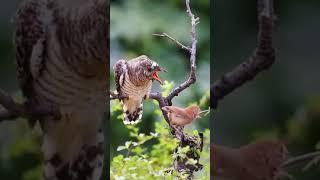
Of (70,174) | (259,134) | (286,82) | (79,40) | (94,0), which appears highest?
(94,0)

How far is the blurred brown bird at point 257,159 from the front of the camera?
216 centimetres

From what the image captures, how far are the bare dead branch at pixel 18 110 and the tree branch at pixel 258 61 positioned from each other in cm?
65

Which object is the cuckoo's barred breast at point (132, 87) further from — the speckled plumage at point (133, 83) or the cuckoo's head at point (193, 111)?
the cuckoo's head at point (193, 111)

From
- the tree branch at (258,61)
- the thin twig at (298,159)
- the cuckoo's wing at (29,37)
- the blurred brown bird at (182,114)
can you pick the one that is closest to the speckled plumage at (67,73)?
the cuckoo's wing at (29,37)

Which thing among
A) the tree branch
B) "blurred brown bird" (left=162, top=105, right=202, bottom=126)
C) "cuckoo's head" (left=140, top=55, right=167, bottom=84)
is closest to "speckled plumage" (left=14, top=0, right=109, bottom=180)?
"cuckoo's head" (left=140, top=55, right=167, bottom=84)

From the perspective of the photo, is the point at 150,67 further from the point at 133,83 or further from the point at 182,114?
the point at 182,114

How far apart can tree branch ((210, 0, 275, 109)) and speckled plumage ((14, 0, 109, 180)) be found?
0.47m

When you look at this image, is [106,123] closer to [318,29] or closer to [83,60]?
[83,60]

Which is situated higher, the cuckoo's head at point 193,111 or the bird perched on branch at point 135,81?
the bird perched on branch at point 135,81

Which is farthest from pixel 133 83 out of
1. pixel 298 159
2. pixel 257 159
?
pixel 298 159

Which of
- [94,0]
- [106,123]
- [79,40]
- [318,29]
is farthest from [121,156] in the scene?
[318,29]

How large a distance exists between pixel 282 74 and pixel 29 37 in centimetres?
99

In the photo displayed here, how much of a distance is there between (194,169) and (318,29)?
741 mm

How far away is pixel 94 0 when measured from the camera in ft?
6.89
